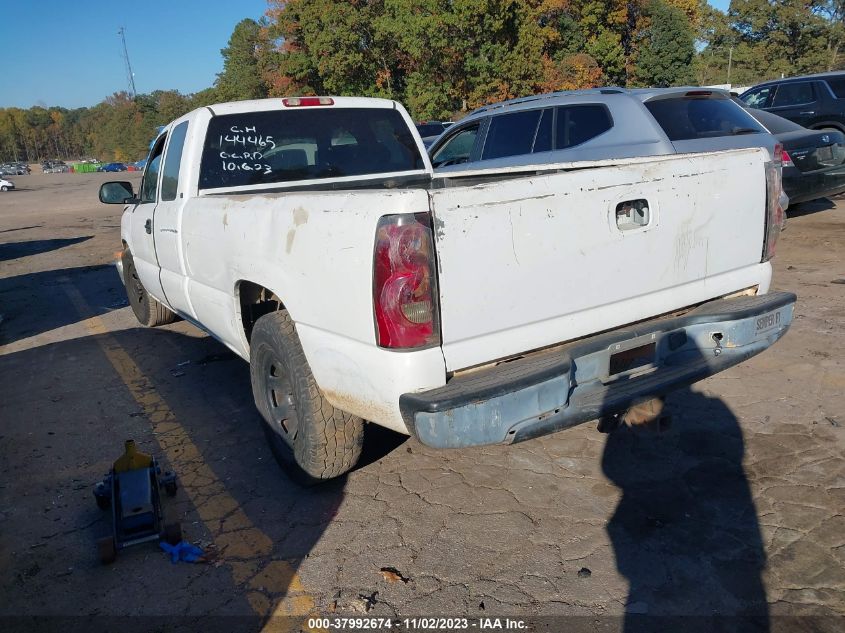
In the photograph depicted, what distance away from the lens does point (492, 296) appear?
2.72 metres

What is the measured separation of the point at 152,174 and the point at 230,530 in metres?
3.50

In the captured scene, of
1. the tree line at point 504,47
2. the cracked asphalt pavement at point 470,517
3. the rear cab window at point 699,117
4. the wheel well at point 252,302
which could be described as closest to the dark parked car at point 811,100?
the rear cab window at point 699,117

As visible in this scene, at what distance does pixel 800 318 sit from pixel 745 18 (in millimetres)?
67061

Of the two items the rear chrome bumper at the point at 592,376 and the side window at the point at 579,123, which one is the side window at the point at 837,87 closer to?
the side window at the point at 579,123

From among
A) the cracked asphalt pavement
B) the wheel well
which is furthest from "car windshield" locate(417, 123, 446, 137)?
the wheel well

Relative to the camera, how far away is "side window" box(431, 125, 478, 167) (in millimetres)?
9078

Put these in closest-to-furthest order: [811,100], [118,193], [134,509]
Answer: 1. [134,509]
2. [118,193]
3. [811,100]

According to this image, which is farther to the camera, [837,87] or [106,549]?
[837,87]

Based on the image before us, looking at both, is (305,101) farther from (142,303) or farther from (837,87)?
(837,87)

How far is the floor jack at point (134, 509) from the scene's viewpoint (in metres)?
3.14

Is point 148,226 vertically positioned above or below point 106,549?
above

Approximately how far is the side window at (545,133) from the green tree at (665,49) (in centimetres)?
4653

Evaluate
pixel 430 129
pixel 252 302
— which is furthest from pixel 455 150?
pixel 430 129

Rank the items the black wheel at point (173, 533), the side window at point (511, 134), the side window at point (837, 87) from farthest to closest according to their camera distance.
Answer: the side window at point (837, 87) < the side window at point (511, 134) < the black wheel at point (173, 533)
